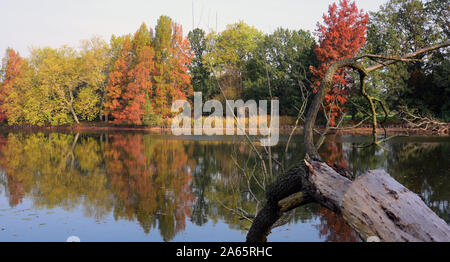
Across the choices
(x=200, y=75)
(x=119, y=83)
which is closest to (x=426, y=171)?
(x=200, y=75)

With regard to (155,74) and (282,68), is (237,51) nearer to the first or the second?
(282,68)

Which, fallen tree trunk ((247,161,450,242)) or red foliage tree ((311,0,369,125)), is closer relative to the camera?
fallen tree trunk ((247,161,450,242))

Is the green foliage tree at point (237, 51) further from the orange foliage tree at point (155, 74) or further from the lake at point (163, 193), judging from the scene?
the lake at point (163, 193)

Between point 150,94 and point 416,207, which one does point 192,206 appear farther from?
point 150,94

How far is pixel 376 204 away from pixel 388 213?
69 mm

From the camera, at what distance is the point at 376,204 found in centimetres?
200

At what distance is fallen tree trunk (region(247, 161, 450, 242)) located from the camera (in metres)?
1.91

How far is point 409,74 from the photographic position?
2369 cm

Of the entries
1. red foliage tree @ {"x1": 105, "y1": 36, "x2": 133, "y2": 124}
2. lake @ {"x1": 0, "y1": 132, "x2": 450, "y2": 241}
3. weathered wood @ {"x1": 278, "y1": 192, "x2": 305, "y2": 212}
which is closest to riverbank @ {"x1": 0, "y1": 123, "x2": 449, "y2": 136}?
red foliage tree @ {"x1": 105, "y1": 36, "x2": 133, "y2": 124}

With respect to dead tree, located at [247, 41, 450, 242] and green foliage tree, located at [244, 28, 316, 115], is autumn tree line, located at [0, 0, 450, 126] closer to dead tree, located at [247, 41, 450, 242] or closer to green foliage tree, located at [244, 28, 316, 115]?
green foliage tree, located at [244, 28, 316, 115]

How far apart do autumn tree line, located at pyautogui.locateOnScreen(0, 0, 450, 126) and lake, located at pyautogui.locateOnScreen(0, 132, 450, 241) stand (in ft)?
26.1

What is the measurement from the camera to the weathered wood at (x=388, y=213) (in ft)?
6.23
